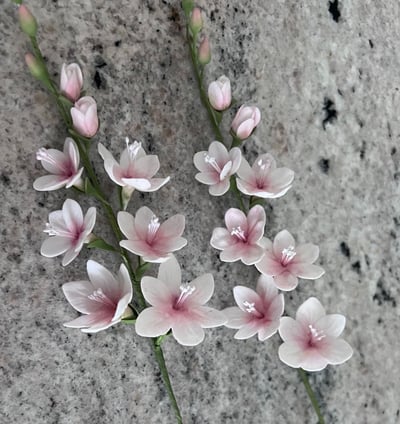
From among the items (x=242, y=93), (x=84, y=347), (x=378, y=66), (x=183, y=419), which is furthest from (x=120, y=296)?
(x=378, y=66)

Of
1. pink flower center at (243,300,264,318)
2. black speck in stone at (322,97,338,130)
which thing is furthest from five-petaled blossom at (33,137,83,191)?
black speck in stone at (322,97,338,130)

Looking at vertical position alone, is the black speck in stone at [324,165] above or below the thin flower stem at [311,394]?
above

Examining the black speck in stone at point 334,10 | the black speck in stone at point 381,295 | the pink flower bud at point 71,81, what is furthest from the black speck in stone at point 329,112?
the pink flower bud at point 71,81

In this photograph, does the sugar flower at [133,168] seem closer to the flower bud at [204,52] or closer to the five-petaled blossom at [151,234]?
the five-petaled blossom at [151,234]

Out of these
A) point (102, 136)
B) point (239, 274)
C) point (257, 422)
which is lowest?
point (257, 422)

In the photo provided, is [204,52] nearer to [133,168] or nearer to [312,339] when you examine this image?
[133,168]

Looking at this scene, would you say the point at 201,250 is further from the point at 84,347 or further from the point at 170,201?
the point at 84,347
